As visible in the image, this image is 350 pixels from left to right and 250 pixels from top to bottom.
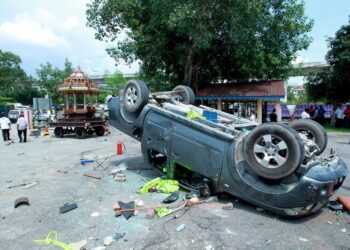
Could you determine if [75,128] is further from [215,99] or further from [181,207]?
[181,207]

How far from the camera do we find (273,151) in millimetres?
4418

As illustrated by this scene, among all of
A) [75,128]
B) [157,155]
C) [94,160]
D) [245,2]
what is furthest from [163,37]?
[157,155]

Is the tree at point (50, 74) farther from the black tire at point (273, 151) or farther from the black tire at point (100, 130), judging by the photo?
the black tire at point (273, 151)

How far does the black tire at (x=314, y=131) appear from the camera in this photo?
536 cm

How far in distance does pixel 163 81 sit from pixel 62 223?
656 inches

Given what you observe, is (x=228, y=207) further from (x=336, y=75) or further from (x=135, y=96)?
(x=336, y=75)

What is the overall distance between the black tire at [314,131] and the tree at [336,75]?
783 inches

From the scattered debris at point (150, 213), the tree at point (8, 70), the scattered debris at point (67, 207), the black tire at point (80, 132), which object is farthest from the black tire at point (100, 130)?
the tree at point (8, 70)

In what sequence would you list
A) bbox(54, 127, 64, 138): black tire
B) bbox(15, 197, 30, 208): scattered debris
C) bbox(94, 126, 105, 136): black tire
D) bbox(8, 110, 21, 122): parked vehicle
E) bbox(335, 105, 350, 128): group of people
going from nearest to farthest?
bbox(15, 197, 30, 208): scattered debris
bbox(54, 127, 64, 138): black tire
bbox(94, 126, 105, 136): black tire
bbox(335, 105, 350, 128): group of people
bbox(8, 110, 21, 122): parked vehicle

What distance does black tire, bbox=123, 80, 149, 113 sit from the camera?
6.35 meters

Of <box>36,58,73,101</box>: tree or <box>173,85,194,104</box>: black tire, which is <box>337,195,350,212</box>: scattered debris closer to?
<box>173,85,194,104</box>: black tire

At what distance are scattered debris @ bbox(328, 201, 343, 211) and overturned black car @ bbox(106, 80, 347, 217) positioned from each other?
0.52m

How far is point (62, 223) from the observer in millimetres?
4477

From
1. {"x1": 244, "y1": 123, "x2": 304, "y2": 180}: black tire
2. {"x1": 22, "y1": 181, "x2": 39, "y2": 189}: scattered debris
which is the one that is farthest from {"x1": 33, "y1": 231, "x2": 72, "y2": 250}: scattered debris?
{"x1": 244, "y1": 123, "x2": 304, "y2": 180}: black tire
